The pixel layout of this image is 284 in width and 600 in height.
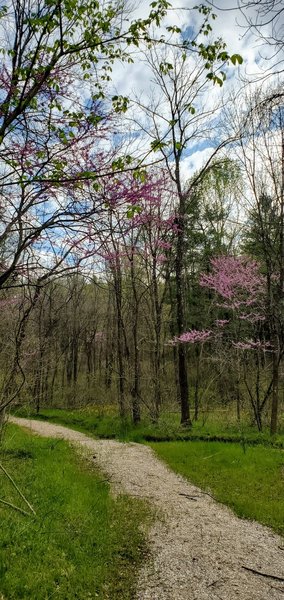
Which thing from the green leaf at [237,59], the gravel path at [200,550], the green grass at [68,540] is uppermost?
the green leaf at [237,59]

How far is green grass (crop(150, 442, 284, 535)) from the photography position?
567cm

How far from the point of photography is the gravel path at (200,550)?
3.68 metres

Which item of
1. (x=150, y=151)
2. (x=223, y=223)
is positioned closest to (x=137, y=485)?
(x=150, y=151)

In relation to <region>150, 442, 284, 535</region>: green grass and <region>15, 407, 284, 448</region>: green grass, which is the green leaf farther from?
<region>15, 407, 284, 448</region>: green grass

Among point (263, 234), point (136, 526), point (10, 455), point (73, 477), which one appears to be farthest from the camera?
point (263, 234)

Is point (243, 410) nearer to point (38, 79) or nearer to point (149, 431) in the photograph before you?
point (149, 431)

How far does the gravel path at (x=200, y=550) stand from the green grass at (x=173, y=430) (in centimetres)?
272

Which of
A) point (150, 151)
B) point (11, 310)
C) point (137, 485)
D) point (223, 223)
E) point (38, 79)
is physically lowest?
point (137, 485)

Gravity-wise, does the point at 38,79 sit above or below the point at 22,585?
above

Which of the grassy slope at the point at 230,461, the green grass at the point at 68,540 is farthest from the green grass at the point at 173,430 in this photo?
the green grass at the point at 68,540

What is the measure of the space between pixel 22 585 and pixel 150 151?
363cm

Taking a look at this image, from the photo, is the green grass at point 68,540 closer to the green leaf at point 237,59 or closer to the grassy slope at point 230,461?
the grassy slope at point 230,461

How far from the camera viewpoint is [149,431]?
11297 millimetres

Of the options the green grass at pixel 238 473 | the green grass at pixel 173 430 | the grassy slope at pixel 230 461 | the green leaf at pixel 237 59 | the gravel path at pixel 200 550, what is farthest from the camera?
the green grass at pixel 173 430
